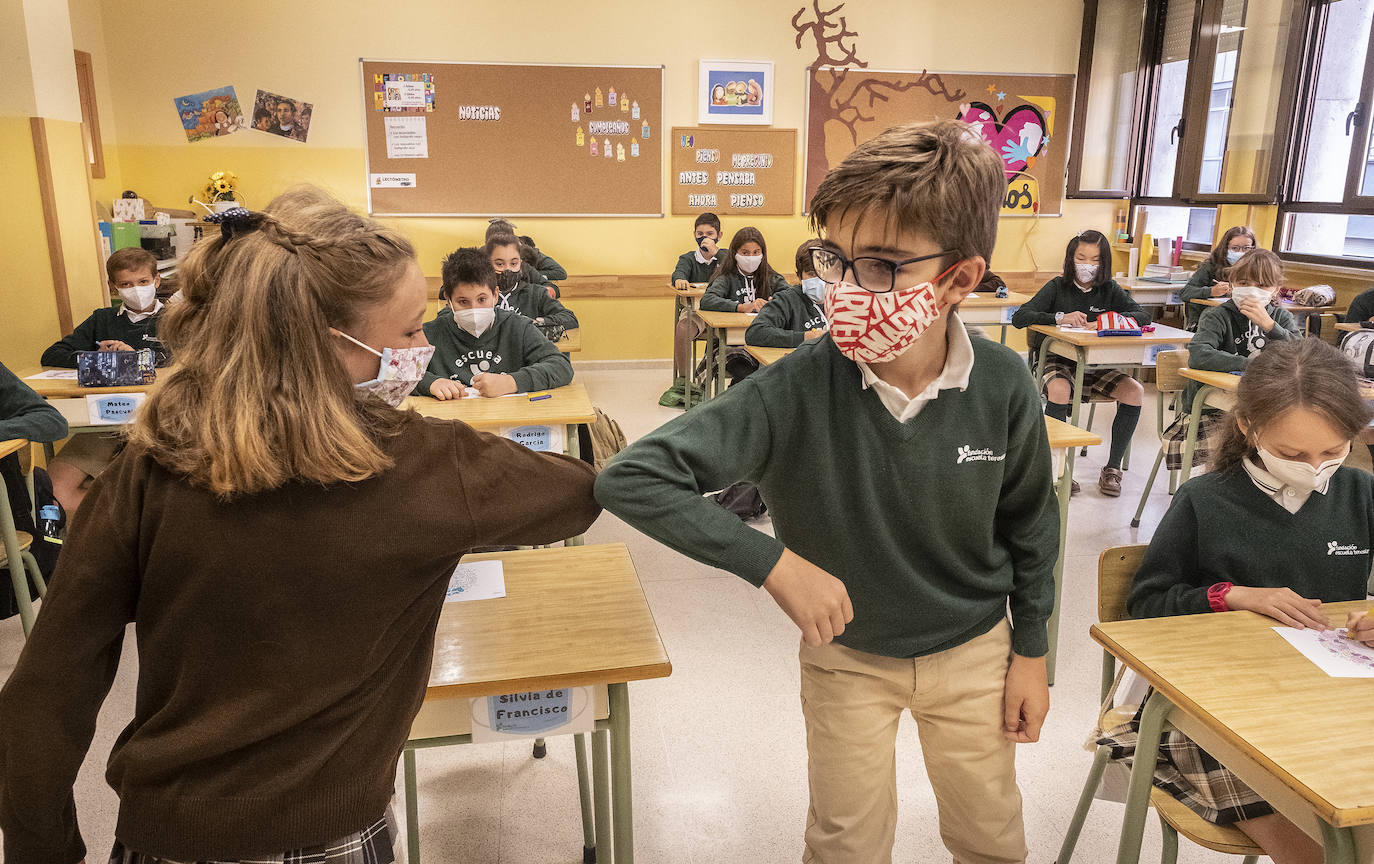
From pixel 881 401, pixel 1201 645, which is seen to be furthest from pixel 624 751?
pixel 1201 645

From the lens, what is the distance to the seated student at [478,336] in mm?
3365

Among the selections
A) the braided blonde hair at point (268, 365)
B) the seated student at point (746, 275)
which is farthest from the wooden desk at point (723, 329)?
the braided blonde hair at point (268, 365)

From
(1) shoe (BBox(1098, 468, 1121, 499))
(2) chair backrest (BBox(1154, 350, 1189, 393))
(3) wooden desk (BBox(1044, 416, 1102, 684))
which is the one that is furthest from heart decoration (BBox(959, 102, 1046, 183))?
(3) wooden desk (BBox(1044, 416, 1102, 684))

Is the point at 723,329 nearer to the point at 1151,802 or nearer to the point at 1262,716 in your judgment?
the point at 1151,802

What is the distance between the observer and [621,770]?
138cm

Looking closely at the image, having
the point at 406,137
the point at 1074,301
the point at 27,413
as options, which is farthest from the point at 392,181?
the point at 1074,301

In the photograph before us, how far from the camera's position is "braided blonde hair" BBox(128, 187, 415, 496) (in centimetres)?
88

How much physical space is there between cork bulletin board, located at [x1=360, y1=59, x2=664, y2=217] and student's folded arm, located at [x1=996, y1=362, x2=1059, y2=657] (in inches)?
239

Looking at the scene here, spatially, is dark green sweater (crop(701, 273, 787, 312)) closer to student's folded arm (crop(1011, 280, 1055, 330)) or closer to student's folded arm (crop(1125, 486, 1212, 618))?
student's folded arm (crop(1011, 280, 1055, 330))

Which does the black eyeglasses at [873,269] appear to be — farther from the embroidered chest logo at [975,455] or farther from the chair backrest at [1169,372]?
the chair backrest at [1169,372]

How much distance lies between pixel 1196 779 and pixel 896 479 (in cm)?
81

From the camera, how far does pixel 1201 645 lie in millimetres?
1388

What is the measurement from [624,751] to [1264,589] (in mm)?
1067

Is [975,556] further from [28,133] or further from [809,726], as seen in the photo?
[28,133]
